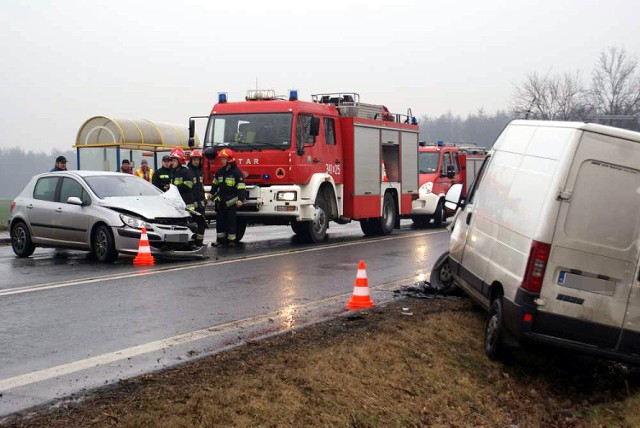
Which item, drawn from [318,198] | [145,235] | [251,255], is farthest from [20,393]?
[318,198]

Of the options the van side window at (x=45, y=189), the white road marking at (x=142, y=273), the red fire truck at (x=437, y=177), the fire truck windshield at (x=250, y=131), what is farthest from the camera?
the red fire truck at (x=437, y=177)

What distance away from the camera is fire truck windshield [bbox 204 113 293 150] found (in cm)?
1587

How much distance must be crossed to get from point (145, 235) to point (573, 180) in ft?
25.8

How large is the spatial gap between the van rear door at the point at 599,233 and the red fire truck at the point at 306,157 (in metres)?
9.92

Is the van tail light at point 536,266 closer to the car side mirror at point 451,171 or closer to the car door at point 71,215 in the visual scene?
the car door at point 71,215

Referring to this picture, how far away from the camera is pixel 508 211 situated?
6949 millimetres

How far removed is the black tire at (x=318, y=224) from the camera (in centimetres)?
1652

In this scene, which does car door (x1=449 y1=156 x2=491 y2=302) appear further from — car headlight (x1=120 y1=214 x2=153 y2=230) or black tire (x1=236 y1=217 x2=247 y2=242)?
black tire (x1=236 y1=217 x2=247 y2=242)

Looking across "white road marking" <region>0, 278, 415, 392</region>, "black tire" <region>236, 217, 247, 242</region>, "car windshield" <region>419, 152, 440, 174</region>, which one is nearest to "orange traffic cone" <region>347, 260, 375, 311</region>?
"white road marking" <region>0, 278, 415, 392</region>

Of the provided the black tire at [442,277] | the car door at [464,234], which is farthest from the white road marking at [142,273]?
the car door at [464,234]

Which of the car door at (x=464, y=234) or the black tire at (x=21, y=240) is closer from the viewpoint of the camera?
the car door at (x=464, y=234)

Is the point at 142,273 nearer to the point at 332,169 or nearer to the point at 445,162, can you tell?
the point at 332,169

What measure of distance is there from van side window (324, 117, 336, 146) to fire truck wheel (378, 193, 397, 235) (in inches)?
107

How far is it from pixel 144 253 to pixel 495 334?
6.88 m
